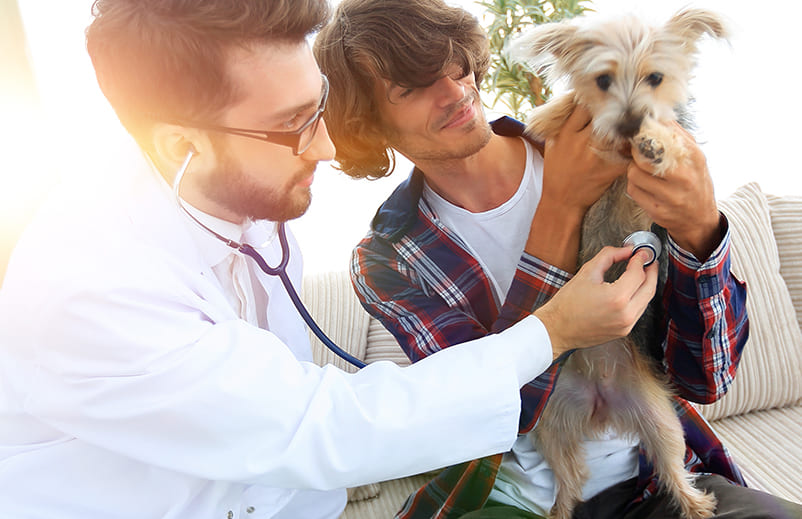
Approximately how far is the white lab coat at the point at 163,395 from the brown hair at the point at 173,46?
16cm

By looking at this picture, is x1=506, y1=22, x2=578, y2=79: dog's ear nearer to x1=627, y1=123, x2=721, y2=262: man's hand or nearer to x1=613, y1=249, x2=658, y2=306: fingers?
x1=627, y1=123, x2=721, y2=262: man's hand

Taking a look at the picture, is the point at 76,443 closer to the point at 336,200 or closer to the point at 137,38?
the point at 137,38

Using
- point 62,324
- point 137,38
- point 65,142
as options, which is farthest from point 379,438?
point 65,142

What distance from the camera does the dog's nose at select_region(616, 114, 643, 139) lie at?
1.18 metres

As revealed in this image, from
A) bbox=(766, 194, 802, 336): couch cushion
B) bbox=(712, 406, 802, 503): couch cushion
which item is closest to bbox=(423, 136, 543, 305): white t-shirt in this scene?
bbox=(712, 406, 802, 503): couch cushion

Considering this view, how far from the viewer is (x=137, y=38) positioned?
1100 millimetres

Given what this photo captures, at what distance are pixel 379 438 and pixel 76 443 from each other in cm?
57

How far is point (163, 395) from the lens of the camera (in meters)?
0.97

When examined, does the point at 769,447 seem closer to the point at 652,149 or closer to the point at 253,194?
the point at 652,149

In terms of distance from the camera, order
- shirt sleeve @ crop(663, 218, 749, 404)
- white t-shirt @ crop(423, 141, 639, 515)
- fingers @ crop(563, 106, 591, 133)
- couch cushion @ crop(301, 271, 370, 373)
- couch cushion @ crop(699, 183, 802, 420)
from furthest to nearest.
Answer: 1. couch cushion @ crop(301, 271, 370, 373)
2. couch cushion @ crop(699, 183, 802, 420)
3. white t-shirt @ crop(423, 141, 639, 515)
4. fingers @ crop(563, 106, 591, 133)
5. shirt sleeve @ crop(663, 218, 749, 404)

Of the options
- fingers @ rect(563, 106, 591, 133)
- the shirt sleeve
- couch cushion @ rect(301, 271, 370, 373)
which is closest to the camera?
the shirt sleeve

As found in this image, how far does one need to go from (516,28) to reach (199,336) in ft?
6.71

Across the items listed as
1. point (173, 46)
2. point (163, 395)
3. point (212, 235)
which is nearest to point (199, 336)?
point (163, 395)

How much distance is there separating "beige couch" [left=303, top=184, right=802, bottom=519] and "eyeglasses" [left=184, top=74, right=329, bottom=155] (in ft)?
3.64
